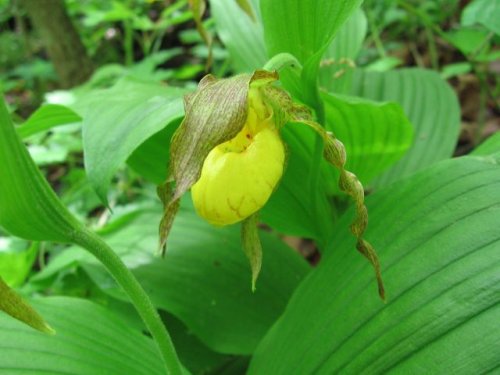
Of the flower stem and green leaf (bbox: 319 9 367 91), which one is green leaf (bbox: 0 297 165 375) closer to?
the flower stem

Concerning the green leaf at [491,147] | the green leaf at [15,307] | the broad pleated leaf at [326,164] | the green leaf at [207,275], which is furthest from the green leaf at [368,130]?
the green leaf at [15,307]

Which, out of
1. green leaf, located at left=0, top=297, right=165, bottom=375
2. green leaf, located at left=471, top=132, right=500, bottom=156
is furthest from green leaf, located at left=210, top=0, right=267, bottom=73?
green leaf, located at left=0, top=297, right=165, bottom=375

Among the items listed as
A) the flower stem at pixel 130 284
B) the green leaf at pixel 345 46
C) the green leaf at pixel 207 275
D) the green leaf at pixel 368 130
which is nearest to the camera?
the flower stem at pixel 130 284

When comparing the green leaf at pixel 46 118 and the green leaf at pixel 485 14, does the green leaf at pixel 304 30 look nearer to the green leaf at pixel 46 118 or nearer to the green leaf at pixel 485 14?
the green leaf at pixel 46 118

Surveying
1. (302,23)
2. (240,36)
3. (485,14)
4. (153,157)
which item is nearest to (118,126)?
(153,157)

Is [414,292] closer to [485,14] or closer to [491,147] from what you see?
[491,147]

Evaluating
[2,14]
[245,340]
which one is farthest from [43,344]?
[2,14]
